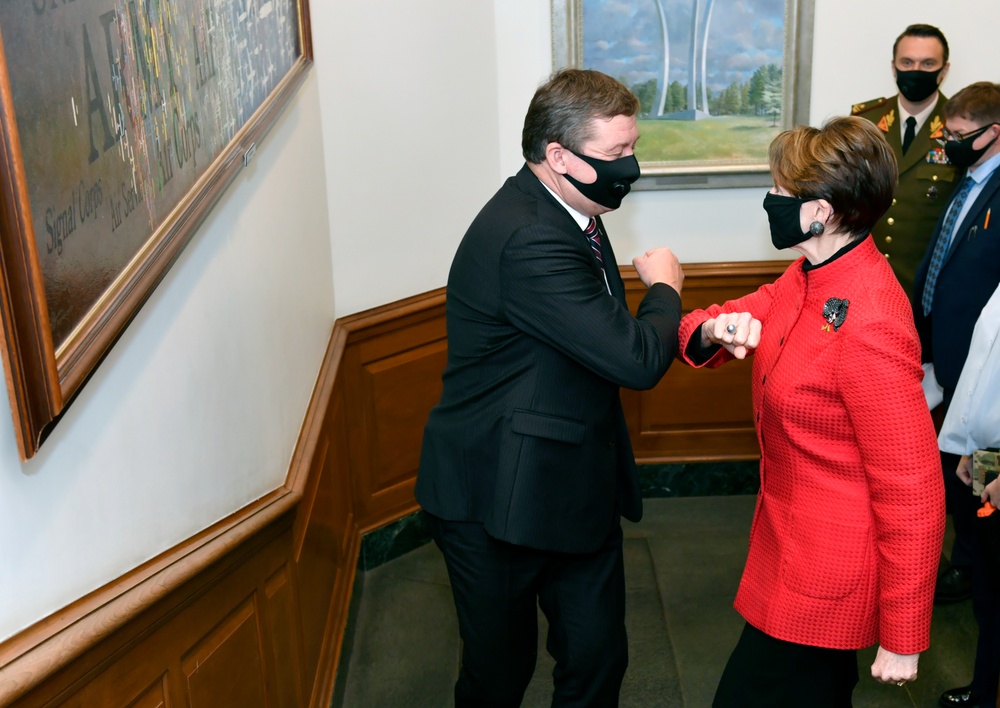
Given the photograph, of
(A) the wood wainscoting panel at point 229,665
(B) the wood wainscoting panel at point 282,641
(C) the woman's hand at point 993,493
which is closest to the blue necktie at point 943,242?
(C) the woman's hand at point 993,493

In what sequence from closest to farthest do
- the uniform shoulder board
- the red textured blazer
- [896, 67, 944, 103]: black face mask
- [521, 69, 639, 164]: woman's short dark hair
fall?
1. the red textured blazer
2. [521, 69, 639, 164]: woman's short dark hair
3. [896, 67, 944, 103]: black face mask
4. the uniform shoulder board

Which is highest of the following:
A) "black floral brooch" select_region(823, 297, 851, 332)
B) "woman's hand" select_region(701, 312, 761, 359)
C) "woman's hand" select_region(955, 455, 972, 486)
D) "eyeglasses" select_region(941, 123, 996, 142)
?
"eyeglasses" select_region(941, 123, 996, 142)

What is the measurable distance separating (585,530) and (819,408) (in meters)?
0.63

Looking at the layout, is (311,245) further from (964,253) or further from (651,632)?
(964,253)

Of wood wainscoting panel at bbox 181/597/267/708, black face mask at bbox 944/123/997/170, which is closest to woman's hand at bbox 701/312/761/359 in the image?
wood wainscoting panel at bbox 181/597/267/708

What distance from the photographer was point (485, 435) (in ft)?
7.79

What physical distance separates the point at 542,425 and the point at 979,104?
2.24m

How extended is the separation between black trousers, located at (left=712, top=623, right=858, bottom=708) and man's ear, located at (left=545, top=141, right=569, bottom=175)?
114 cm

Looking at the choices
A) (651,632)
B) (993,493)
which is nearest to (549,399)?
(993,493)

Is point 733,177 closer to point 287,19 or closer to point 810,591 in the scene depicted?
point 287,19

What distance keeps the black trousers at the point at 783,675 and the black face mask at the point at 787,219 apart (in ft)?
2.92

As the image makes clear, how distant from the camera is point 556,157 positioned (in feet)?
7.59

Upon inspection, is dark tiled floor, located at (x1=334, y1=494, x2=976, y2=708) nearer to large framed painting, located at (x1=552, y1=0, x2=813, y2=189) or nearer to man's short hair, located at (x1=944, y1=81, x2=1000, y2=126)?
large framed painting, located at (x1=552, y1=0, x2=813, y2=189)

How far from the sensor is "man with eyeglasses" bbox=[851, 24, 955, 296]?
13.3 ft
